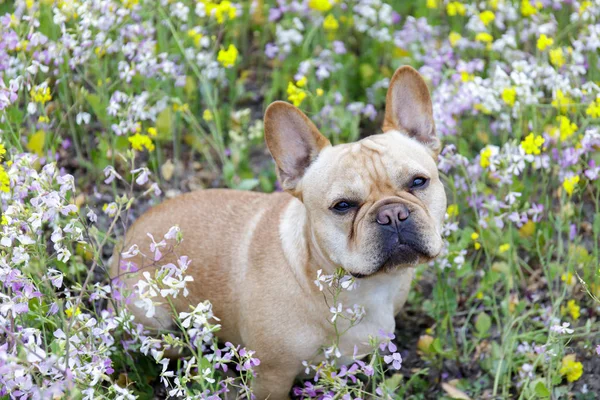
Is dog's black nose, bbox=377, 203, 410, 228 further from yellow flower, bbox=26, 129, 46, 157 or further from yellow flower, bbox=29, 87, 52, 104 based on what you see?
yellow flower, bbox=26, 129, 46, 157

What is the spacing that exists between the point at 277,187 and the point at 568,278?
2197 millimetres

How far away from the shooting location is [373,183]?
3367mm

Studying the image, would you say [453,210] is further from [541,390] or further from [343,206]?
[541,390]

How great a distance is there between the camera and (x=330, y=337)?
3.60 m

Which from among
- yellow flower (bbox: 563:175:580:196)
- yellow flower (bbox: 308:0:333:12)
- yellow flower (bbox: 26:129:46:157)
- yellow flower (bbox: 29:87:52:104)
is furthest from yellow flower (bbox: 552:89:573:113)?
yellow flower (bbox: 26:129:46:157)

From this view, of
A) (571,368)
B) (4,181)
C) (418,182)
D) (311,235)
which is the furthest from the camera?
(571,368)

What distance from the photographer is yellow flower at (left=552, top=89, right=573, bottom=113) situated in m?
4.05

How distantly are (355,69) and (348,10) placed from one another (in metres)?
0.58

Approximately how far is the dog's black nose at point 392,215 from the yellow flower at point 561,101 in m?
1.28

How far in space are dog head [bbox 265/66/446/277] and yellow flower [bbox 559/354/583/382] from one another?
3.03 ft

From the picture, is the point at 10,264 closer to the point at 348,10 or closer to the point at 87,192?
the point at 87,192

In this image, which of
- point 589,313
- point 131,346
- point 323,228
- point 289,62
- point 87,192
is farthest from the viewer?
point 289,62

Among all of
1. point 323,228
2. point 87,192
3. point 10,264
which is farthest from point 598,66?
point 10,264

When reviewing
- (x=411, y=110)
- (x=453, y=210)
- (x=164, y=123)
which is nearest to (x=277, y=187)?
(x=164, y=123)
